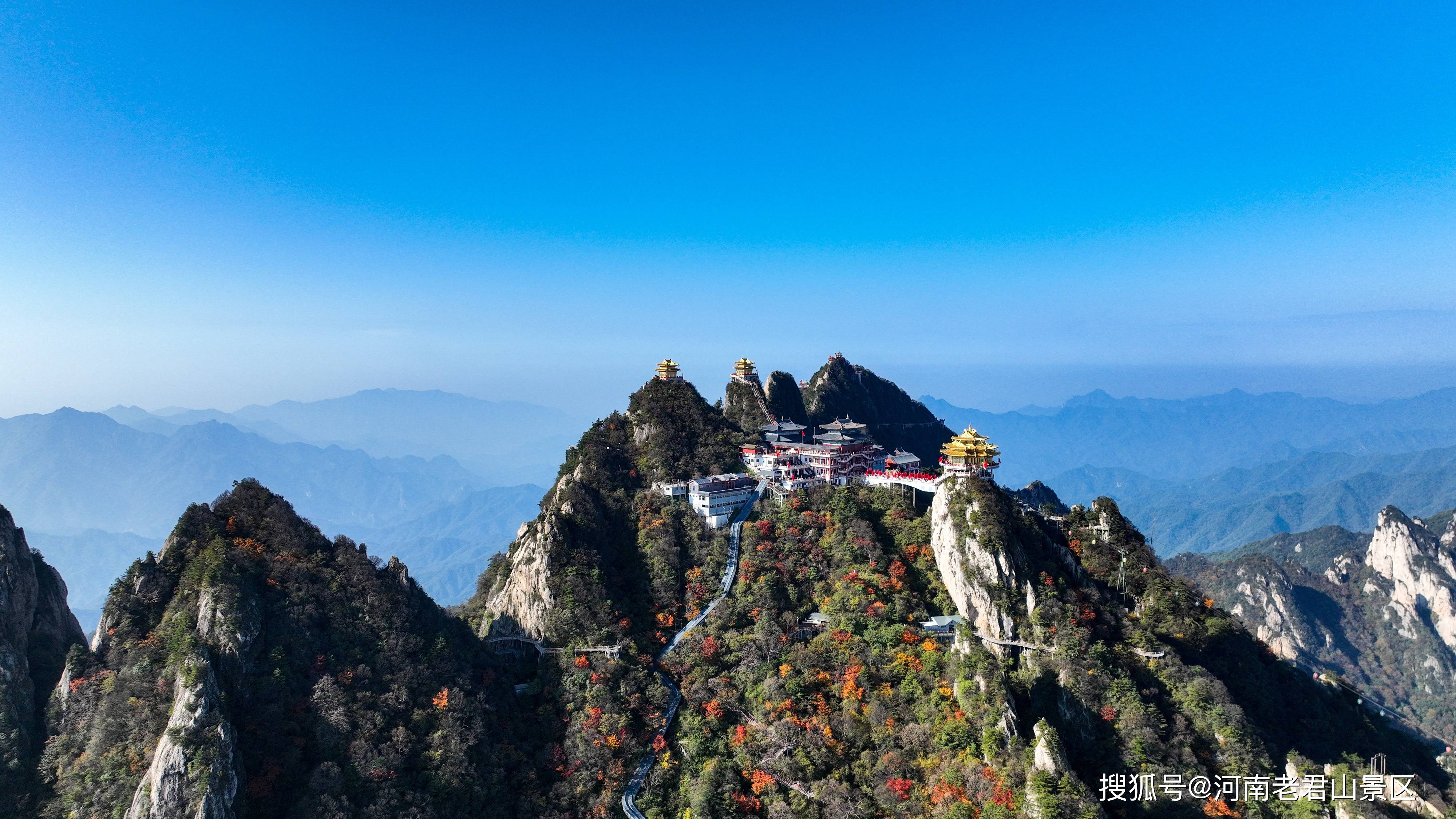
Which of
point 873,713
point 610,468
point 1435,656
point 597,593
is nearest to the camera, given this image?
point 873,713

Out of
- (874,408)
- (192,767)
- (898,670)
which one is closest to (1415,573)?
(874,408)

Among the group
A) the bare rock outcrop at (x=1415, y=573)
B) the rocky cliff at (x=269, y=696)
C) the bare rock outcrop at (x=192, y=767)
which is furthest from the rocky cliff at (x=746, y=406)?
the bare rock outcrop at (x=1415, y=573)

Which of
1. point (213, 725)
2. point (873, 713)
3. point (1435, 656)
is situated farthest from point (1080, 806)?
point (1435, 656)

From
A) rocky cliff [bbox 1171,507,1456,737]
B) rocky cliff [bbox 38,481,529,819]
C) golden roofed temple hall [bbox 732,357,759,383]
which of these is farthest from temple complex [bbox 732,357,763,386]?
rocky cliff [bbox 1171,507,1456,737]

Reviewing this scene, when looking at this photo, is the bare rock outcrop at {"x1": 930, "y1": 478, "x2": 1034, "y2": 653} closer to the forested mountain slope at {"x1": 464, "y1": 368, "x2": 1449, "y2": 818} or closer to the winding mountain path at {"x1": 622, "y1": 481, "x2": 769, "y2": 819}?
the forested mountain slope at {"x1": 464, "y1": 368, "x2": 1449, "y2": 818}

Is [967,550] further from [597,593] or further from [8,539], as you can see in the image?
[8,539]

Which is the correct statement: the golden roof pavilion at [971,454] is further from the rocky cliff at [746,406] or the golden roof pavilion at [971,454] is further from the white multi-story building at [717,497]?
the rocky cliff at [746,406]

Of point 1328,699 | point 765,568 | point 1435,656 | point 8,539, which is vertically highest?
point 8,539
